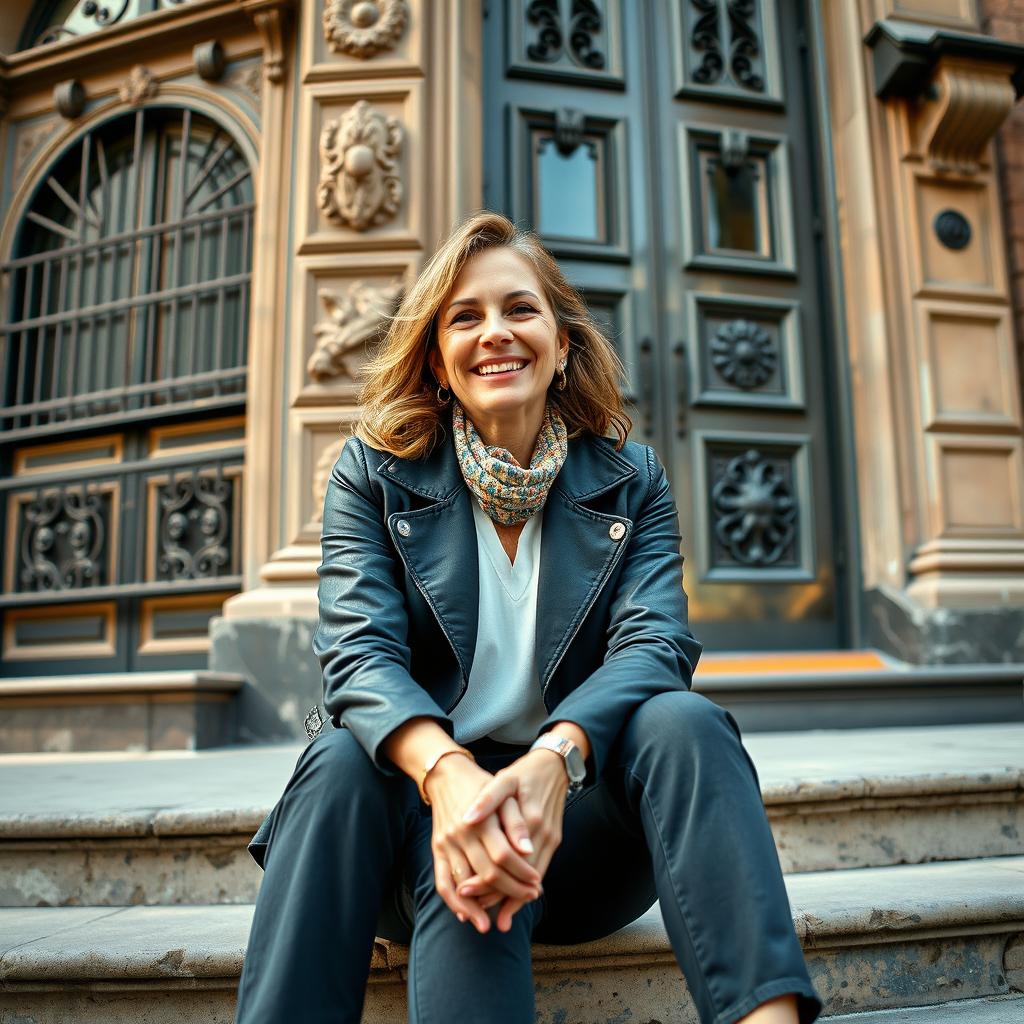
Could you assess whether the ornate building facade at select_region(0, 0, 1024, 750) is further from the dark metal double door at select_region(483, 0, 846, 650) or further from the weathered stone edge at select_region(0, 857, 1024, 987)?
the weathered stone edge at select_region(0, 857, 1024, 987)

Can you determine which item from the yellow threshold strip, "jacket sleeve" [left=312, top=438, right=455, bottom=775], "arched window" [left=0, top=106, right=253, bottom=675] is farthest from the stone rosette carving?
"jacket sleeve" [left=312, top=438, right=455, bottom=775]

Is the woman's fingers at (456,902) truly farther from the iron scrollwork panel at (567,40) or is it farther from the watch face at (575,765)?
the iron scrollwork panel at (567,40)

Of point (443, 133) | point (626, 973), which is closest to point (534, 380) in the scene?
point (626, 973)

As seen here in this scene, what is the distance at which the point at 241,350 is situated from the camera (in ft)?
14.4

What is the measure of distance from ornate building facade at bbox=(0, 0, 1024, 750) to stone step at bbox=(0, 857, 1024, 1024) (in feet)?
6.71

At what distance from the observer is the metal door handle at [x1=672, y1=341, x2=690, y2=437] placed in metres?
4.19

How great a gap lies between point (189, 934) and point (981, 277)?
432cm

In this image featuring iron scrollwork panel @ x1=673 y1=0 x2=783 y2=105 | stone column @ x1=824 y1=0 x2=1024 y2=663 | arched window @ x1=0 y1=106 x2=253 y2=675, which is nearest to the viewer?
stone column @ x1=824 y1=0 x2=1024 y2=663

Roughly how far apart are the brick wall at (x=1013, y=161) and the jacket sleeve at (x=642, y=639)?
3.52 meters

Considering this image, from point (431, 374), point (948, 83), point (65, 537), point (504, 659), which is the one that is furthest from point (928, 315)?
point (65, 537)

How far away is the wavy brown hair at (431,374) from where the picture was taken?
5.35 ft

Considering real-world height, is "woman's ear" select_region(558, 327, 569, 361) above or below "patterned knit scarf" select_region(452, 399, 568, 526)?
above

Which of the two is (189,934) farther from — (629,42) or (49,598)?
(629,42)

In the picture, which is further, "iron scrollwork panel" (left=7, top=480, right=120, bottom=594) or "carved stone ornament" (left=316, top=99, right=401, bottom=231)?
"iron scrollwork panel" (left=7, top=480, right=120, bottom=594)
